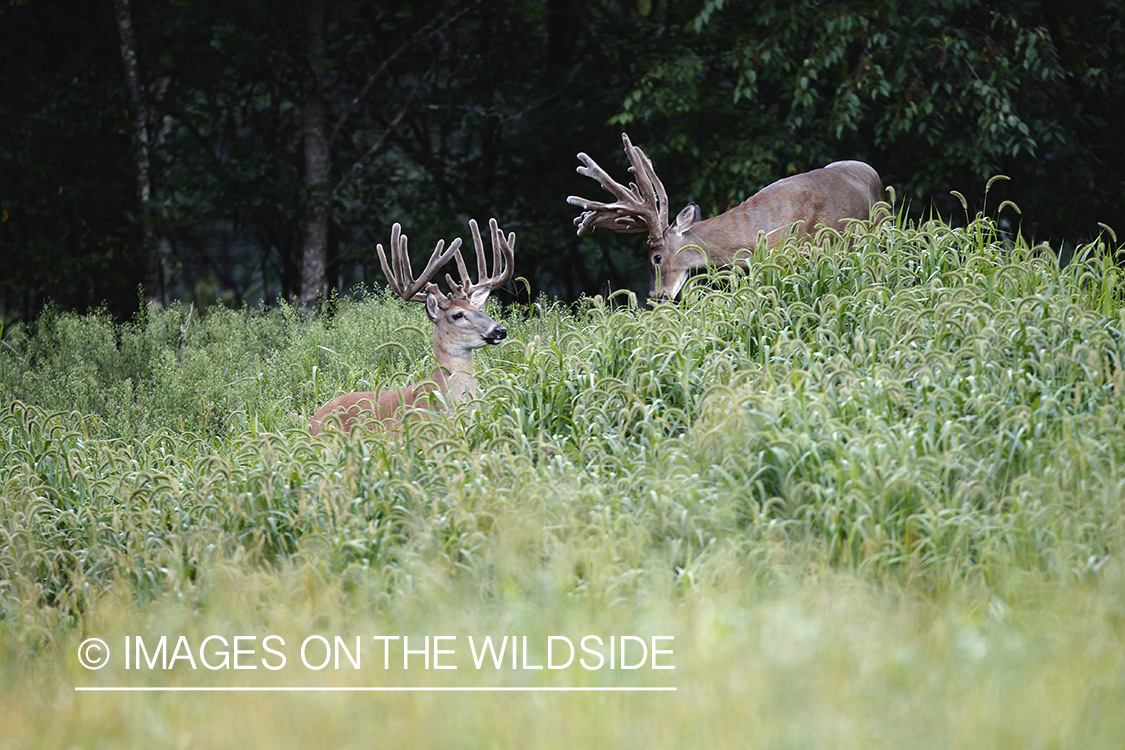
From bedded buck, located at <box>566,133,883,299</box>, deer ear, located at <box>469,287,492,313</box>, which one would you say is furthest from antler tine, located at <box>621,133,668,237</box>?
deer ear, located at <box>469,287,492,313</box>

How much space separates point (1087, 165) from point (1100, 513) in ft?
27.2

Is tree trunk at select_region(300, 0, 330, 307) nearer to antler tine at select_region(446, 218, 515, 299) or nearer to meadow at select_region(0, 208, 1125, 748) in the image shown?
antler tine at select_region(446, 218, 515, 299)

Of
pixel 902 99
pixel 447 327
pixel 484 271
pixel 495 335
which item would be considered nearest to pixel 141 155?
pixel 484 271

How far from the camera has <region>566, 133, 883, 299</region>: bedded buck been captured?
725 cm

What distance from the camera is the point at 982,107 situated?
10.0 metres

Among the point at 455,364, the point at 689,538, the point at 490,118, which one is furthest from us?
the point at 490,118

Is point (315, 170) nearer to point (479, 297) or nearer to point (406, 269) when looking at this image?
point (406, 269)

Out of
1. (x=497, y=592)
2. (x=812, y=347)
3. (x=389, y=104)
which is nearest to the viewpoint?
(x=497, y=592)

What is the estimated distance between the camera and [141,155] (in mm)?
12266

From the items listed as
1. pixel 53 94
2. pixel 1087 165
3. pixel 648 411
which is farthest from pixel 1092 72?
pixel 53 94

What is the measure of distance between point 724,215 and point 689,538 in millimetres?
4019

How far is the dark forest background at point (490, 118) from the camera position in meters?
10.5

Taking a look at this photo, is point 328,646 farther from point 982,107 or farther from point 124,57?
point 124,57

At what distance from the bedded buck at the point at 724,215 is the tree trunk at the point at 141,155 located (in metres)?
6.45
